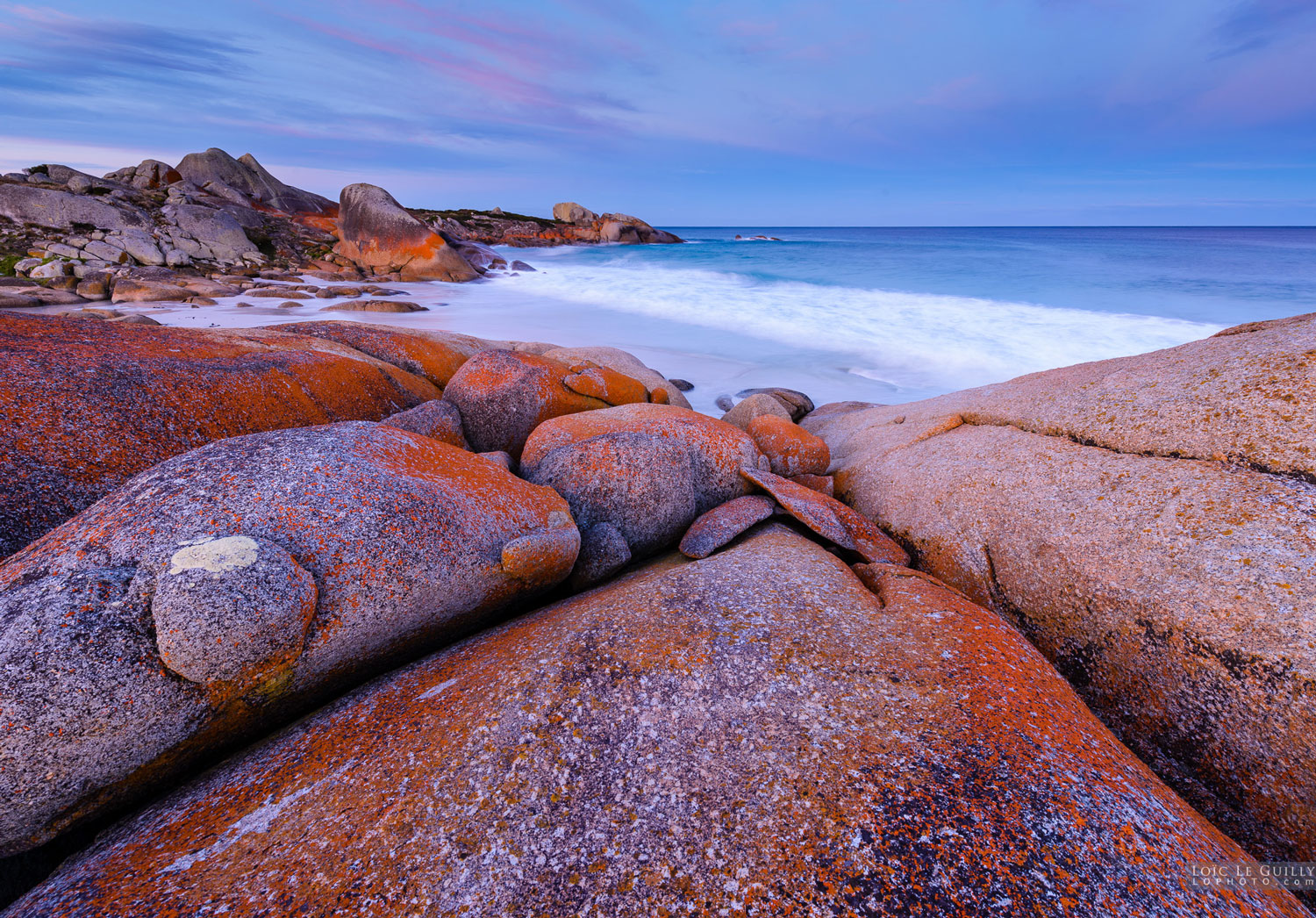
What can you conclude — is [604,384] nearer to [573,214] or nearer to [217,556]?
[217,556]

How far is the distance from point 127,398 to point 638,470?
2731 millimetres

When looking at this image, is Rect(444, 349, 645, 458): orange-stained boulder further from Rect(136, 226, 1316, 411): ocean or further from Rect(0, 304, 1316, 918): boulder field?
Rect(136, 226, 1316, 411): ocean

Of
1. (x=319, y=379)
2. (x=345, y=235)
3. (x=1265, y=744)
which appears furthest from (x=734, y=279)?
(x=1265, y=744)

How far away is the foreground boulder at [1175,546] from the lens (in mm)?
1972

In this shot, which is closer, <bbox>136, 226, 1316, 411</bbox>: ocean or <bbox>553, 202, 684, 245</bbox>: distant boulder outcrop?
<bbox>136, 226, 1316, 411</bbox>: ocean

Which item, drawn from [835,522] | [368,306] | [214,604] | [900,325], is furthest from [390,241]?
[214,604]

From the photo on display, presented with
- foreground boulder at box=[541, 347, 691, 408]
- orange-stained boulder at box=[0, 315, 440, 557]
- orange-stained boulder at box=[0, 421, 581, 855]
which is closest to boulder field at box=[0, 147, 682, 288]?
orange-stained boulder at box=[0, 315, 440, 557]

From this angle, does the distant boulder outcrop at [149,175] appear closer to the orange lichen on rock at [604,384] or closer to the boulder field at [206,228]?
the boulder field at [206,228]

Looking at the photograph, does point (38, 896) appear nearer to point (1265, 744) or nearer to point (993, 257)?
point (1265, 744)

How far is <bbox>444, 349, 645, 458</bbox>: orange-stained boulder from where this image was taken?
14.2 feet

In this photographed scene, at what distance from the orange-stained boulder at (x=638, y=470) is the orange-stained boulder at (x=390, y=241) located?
1852cm

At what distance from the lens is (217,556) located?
5.96ft

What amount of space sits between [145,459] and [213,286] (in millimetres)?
14084

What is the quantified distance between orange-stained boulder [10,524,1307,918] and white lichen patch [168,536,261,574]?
63cm
